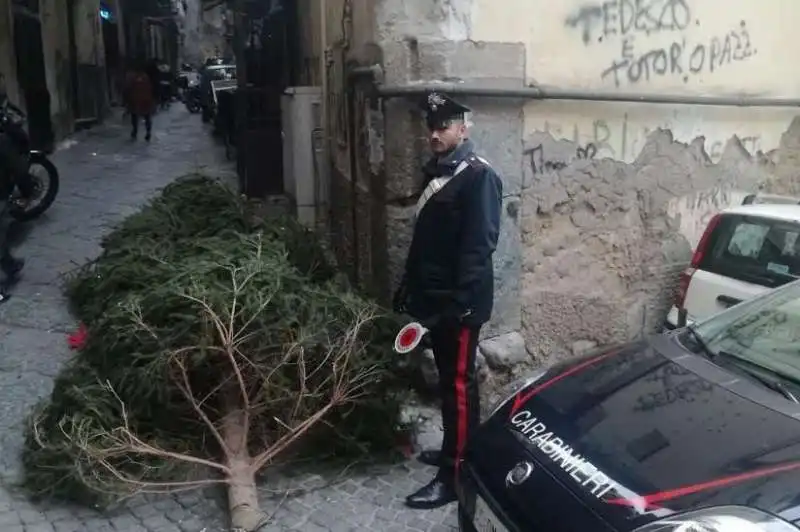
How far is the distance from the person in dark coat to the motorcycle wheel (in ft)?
19.2

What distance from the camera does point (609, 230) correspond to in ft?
18.7

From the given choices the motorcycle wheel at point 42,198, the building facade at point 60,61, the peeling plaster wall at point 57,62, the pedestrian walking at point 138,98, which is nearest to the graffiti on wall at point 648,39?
the motorcycle wheel at point 42,198

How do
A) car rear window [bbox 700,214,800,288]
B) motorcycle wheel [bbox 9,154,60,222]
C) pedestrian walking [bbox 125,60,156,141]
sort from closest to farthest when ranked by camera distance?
1. car rear window [bbox 700,214,800,288]
2. motorcycle wheel [bbox 9,154,60,222]
3. pedestrian walking [bbox 125,60,156,141]

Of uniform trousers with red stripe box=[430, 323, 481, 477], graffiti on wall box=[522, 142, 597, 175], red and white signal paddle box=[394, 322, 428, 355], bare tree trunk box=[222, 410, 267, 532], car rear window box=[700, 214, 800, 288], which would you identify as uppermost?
graffiti on wall box=[522, 142, 597, 175]

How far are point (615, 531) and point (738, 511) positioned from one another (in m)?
0.34

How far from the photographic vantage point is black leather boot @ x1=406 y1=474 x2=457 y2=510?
3.94 metres

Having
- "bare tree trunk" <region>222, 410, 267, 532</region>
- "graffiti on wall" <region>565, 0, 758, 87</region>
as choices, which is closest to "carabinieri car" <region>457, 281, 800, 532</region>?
"bare tree trunk" <region>222, 410, 267, 532</region>

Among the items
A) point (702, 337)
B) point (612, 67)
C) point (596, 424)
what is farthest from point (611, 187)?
point (596, 424)

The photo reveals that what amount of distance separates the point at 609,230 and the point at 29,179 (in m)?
5.66

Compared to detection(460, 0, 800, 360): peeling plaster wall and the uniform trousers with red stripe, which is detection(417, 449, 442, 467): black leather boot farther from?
detection(460, 0, 800, 360): peeling plaster wall

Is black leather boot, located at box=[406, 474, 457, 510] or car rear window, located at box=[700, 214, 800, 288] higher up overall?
car rear window, located at box=[700, 214, 800, 288]

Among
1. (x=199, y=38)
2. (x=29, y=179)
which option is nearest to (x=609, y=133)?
(x=29, y=179)

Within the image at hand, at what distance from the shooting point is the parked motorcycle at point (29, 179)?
8.14m

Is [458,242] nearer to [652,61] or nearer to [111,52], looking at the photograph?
[652,61]
